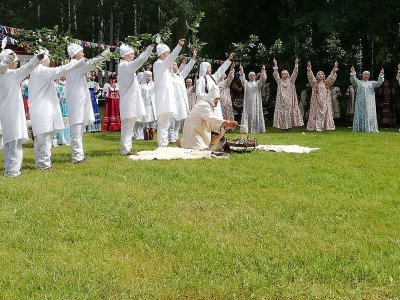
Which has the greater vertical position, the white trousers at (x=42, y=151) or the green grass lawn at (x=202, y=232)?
the white trousers at (x=42, y=151)

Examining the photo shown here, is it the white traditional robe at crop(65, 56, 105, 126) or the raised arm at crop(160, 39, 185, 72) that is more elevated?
the raised arm at crop(160, 39, 185, 72)

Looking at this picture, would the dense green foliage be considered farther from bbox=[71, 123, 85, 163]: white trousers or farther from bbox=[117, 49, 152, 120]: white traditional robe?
bbox=[71, 123, 85, 163]: white trousers

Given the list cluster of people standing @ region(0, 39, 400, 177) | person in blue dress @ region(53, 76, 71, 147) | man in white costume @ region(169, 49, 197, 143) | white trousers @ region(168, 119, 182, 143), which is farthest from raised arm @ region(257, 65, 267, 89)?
person in blue dress @ region(53, 76, 71, 147)

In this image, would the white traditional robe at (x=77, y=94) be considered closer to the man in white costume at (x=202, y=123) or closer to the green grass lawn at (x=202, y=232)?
the green grass lawn at (x=202, y=232)

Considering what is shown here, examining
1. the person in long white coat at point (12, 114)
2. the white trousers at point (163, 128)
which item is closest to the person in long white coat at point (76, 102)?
the person in long white coat at point (12, 114)

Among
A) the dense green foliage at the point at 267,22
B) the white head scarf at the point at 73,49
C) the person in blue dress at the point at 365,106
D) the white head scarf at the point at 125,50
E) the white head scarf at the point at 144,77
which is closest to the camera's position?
the white head scarf at the point at 73,49

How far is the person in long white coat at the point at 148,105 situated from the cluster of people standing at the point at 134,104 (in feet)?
0.09

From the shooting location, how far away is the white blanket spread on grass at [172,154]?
9438mm

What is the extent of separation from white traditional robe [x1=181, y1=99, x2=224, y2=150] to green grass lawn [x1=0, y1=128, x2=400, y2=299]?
1.95 metres

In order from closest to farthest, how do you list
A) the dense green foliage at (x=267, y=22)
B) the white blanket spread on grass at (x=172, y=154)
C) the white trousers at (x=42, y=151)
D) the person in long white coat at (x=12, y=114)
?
the person in long white coat at (x=12, y=114) < the white trousers at (x=42, y=151) < the white blanket spread on grass at (x=172, y=154) < the dense green foliage at (x=267, y=22)

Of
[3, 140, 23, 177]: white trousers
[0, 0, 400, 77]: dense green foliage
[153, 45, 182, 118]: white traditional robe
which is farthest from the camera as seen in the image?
[0, 0, 400, 77]: dense green foliage

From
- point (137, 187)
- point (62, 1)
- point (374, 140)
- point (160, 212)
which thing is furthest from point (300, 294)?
point (62, 1)

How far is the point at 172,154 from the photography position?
383 inches

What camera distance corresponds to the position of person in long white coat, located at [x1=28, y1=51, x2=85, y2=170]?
8414 mm
